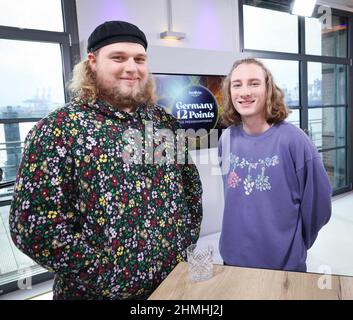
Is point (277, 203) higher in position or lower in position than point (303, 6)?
lower

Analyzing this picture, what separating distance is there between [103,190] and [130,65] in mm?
425

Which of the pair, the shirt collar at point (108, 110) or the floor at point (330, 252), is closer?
the shirt collar at point (108, 110)

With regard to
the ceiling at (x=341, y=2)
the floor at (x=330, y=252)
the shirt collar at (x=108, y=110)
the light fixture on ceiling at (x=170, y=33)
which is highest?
the ceiling at (x=341, y=2)

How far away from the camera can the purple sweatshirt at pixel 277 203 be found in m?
1.25

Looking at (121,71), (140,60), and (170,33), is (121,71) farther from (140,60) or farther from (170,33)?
(170,33)

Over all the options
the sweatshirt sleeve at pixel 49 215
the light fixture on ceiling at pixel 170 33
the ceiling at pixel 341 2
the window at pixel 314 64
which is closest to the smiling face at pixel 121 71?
the sweatshirt sleeve at pixel 49 215

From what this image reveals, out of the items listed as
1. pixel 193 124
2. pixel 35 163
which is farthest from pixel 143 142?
pixel 193 124

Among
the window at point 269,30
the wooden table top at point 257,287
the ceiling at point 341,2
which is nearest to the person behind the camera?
the wooden table top at point 257,287

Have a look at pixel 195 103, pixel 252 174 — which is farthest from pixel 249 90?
pixel 195 103

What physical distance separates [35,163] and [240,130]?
0.89 m

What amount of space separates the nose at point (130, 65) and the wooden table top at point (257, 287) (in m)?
0.66

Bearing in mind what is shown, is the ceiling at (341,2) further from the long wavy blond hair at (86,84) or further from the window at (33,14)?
the long wavy blond hair at (86,84)

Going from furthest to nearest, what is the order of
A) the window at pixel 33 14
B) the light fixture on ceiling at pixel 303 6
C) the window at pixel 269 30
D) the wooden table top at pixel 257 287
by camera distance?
1. the window at pixel 269 30
2. the light fixture on ceiling at pixel 303 6
3. the window at pixel 33 14
4. the wooden table top at pixel 257 287

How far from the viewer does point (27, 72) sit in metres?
2.71
